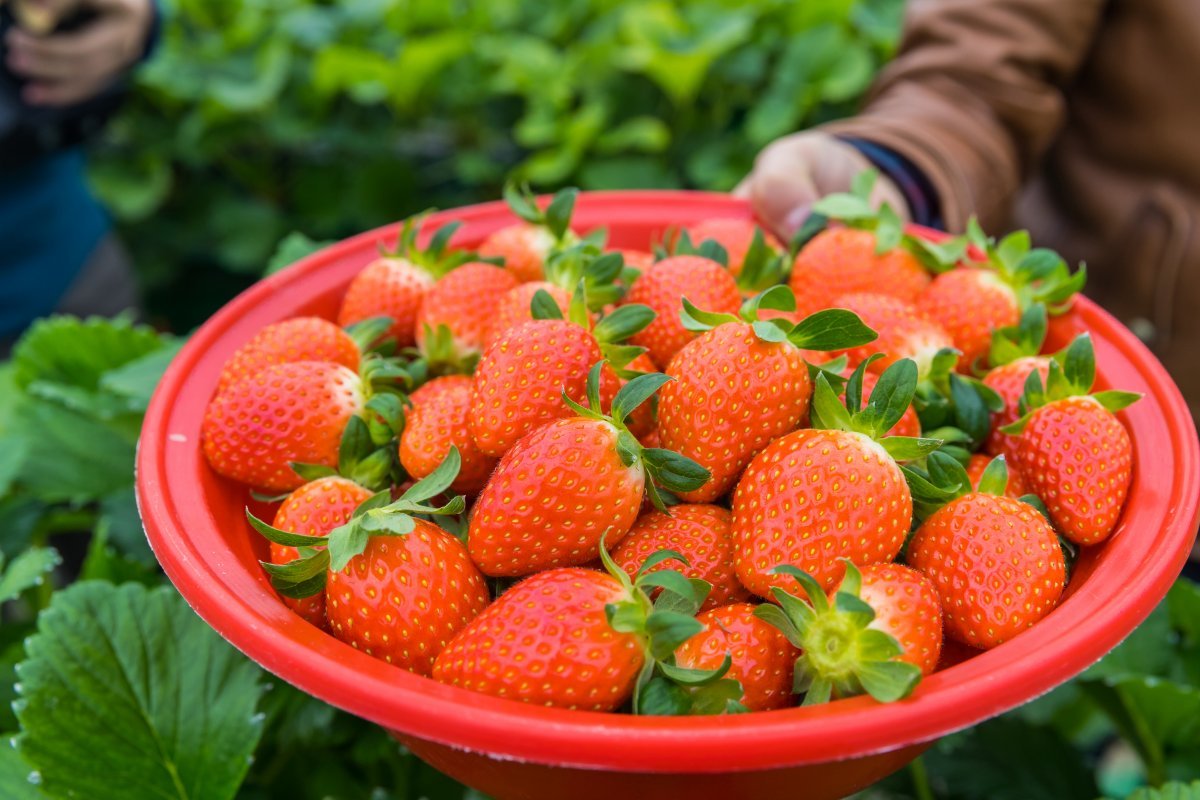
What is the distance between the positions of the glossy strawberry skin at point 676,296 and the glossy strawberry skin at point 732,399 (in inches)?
4.3

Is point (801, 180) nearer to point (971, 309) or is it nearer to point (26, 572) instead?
point (971, 309)

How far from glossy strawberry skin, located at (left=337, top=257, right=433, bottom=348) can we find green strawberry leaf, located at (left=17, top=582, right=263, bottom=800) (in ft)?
0.99

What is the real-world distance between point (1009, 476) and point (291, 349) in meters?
0.58

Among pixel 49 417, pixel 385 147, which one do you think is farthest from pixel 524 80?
pixel 49 417

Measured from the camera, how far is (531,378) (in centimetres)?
76

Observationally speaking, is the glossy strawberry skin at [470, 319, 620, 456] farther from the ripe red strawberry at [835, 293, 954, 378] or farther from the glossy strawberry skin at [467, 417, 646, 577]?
the ripe red strawberry at [835, 293, 954, 378]

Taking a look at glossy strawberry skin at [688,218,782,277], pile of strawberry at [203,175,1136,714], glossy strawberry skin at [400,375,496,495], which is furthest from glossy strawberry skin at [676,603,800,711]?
glossy strawberry skin at [688,218,782,277]

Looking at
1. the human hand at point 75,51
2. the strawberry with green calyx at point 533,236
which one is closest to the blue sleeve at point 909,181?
the strawberry with green calyx at point 533,236

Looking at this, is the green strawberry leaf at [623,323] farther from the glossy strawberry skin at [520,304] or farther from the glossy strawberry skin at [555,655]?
the glossy strawberry skin at [555,655]

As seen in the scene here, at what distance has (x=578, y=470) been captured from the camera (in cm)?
68

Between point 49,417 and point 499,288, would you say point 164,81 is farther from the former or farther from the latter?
point 499,288

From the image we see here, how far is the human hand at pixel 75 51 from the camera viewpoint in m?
1.63

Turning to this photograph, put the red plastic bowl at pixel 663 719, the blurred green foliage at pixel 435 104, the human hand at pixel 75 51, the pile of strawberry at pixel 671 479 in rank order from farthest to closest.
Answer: the blurred green foliage at pixel 435 104 → the human hand at pixel 75 51 → the pile of strawberry at pixel 671 479 → the red plastic bowl at pixel 663 719

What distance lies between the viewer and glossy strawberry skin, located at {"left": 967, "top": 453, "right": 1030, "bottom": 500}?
801 mm
